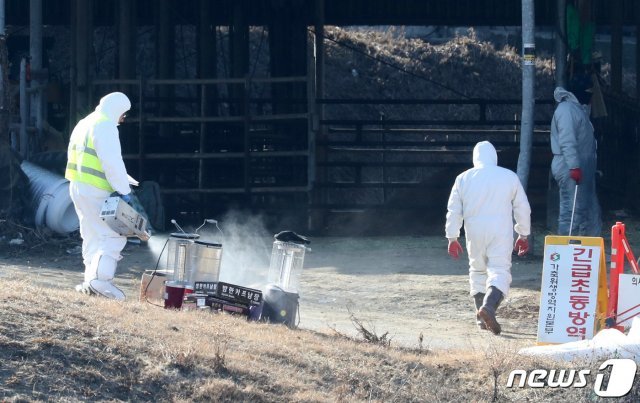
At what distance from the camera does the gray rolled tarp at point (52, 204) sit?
1590 cm

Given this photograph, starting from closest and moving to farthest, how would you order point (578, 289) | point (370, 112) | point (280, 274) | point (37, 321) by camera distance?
point (37, 321)
point (578, 289)
point (280, 274)
point (370, 112)

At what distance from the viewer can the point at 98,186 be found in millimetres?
10297

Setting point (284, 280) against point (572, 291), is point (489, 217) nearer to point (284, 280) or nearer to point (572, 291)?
point (572, 291)

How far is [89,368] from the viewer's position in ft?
24.2

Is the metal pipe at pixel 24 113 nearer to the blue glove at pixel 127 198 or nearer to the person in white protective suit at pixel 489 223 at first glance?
the blue glove at pixel 127 198

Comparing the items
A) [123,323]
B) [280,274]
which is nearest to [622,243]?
[280,274]

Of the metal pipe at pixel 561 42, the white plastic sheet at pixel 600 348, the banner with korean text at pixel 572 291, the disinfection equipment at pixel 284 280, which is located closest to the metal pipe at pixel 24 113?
the metal pipe at pixel 561 42

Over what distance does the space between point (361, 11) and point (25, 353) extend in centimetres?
1478

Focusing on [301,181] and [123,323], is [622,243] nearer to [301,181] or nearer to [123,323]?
[123,323]

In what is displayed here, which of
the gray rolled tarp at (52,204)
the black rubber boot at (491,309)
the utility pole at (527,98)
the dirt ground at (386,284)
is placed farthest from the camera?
the gray rolled tarp at (52,204)

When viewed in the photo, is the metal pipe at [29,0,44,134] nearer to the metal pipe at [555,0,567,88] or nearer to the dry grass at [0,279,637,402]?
the metal pipe at [555,0,567,88]

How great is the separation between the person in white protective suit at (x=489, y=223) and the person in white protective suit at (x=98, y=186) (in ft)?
9.50

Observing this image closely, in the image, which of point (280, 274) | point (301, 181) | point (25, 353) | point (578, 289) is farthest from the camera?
point (301, 181)

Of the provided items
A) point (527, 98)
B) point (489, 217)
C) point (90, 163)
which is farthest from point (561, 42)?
point (90, 163)
